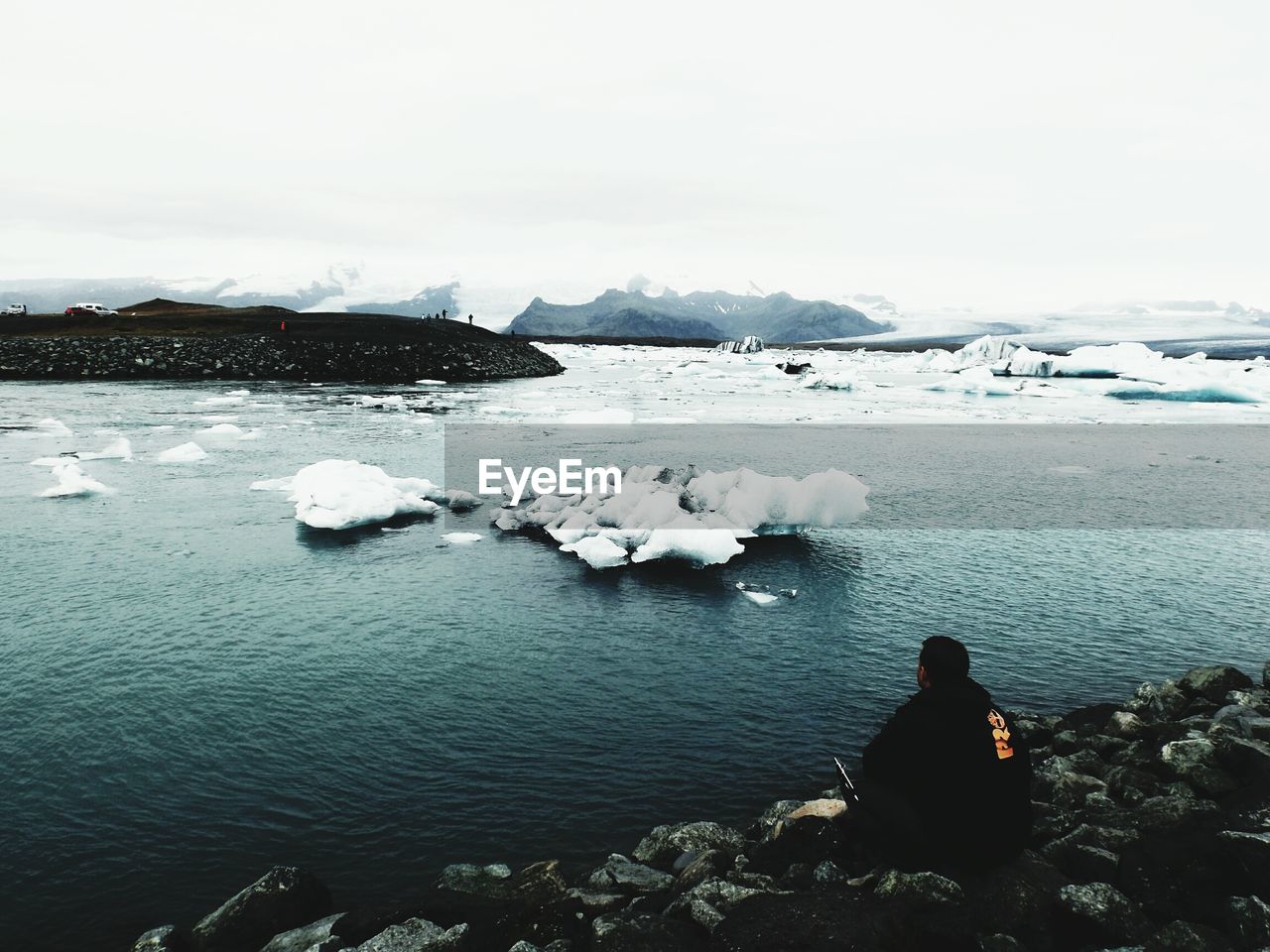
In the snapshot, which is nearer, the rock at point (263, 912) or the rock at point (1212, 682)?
the rock at point (263, 912)

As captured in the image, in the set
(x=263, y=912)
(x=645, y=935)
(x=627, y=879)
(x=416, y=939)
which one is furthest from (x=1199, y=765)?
(x=263, y=912)

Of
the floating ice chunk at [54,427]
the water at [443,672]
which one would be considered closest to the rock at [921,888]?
the water at [443,672]

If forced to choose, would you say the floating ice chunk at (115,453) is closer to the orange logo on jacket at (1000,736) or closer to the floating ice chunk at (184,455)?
the floating ice chunk at (184,455)

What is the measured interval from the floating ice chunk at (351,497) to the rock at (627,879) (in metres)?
12.8

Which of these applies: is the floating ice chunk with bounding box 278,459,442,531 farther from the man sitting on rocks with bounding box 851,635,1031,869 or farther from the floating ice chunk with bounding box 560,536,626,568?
the man sitting on rocks with bounding box 851,635,1031,869

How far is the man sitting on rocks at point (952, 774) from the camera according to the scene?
567cm

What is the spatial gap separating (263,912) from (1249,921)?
7.05m

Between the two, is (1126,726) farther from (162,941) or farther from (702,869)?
(162,941)

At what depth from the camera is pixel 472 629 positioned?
39.9ft

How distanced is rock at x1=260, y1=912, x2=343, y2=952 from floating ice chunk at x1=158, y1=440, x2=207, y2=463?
22005 millimetres

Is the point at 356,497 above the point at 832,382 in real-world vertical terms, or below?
below

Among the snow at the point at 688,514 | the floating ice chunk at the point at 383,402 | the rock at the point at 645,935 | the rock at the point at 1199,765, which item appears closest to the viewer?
the rock at the point at 645,935

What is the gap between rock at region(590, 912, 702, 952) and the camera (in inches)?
218

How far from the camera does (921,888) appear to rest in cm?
575
